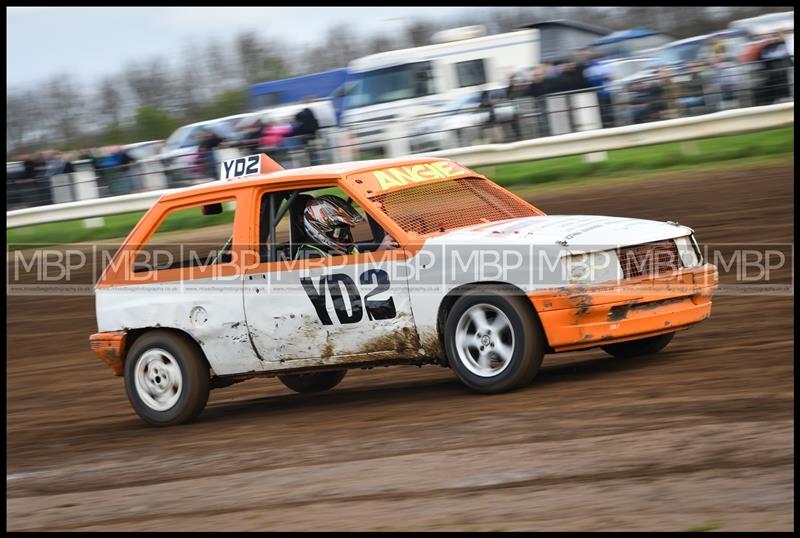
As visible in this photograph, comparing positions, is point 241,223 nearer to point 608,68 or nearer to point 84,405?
point 84,405

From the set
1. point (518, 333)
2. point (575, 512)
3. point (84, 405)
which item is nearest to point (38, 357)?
point (84, 405)

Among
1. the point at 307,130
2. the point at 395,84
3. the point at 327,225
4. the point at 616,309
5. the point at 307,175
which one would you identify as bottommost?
the point at 616,309

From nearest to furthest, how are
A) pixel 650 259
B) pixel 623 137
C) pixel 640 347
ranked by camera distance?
pixel 650 259 < pixel 640 347 < pixel 623 137

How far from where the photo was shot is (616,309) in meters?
6.64

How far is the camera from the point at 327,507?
16.6 feet

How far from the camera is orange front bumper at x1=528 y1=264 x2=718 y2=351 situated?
6.52 metres

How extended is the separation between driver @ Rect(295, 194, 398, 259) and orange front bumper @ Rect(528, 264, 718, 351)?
1403 millimetres

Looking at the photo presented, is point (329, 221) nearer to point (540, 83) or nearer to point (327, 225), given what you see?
point (327, 225)

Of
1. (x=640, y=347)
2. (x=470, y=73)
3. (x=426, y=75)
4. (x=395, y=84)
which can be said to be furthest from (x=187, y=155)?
(x=640, y=347)

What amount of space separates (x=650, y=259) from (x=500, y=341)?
1.00m

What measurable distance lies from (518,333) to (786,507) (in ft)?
7.87

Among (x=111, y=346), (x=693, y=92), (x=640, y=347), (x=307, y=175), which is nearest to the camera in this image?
(x=307, y=175)

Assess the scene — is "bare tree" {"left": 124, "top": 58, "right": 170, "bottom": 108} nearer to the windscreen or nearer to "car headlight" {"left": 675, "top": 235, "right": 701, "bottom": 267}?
the windscreen

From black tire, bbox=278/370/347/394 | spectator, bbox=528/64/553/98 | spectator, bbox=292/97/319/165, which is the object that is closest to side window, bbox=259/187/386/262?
black tire, bbox=278/370/347/394
